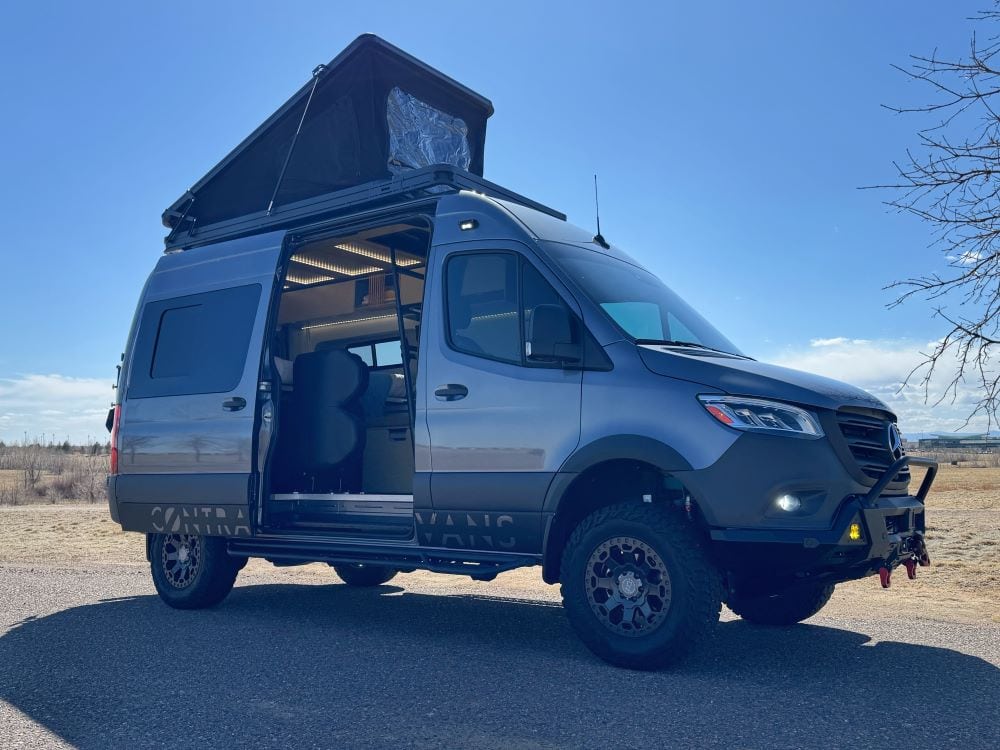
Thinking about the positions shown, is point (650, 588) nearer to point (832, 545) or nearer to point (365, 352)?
point (832, 545)

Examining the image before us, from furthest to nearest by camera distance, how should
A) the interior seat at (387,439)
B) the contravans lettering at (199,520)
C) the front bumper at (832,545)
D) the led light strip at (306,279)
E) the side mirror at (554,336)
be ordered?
the led light strip at (306,279) → the interior seat at (387,439) → the contravans lettering at (199,520) → the side mirror at (554,336) → the front bumper at (832,545)

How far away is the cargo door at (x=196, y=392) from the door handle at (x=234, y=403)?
0.5 inches

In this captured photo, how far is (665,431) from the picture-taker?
17.3 feet

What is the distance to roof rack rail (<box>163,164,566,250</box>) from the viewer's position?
6719mm

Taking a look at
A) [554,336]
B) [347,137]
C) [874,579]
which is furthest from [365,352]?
[874,579]

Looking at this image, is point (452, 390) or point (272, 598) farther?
point (272, 598)

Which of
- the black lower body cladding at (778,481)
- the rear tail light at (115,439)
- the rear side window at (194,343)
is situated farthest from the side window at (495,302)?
the rear tail light at (115,439)

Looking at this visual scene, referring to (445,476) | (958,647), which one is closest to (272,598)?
(445,476)

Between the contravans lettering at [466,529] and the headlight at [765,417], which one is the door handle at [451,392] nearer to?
the contravans lettering at [466,529]

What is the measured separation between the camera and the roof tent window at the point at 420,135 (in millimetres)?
7559

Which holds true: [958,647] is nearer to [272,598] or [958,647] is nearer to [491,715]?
[491,715]

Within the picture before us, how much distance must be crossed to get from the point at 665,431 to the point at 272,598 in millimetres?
4931

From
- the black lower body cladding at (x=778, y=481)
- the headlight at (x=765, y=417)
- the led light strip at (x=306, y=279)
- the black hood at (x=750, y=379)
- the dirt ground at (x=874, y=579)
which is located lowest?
the dirt ground at (x=874, y=579)

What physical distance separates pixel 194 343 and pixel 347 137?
2224 mm
